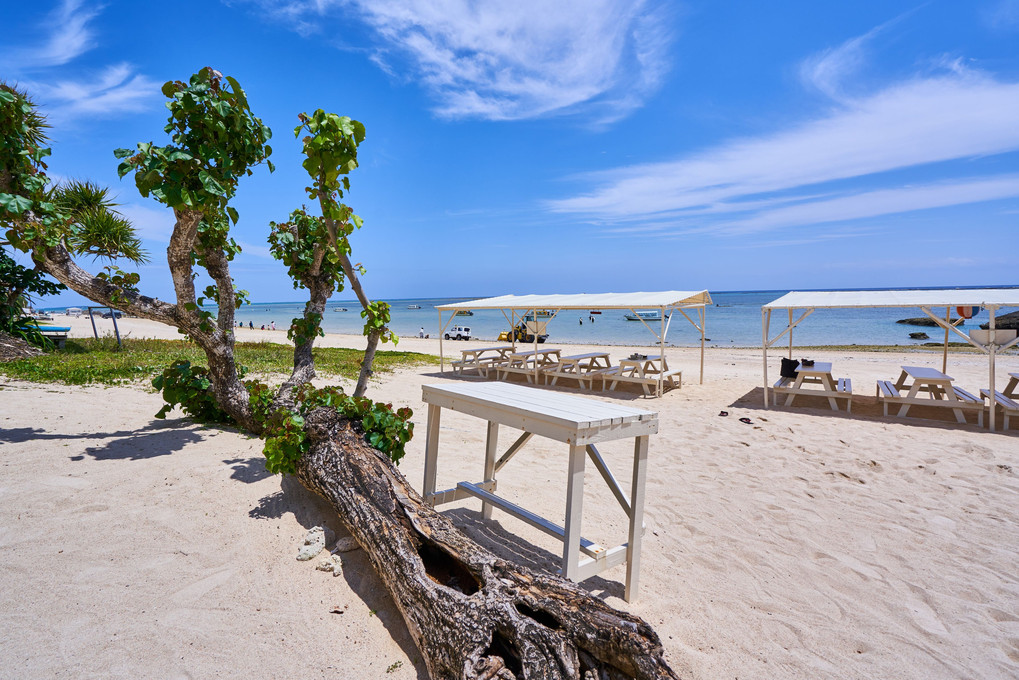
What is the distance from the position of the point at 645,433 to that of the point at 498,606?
1297 mm

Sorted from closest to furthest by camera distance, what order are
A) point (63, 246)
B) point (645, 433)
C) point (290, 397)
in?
point (645, 433) → point (63, 246) → point (290, 397)

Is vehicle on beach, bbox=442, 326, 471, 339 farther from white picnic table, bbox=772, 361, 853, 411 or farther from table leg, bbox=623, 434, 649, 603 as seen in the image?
table leg, bbox=623, 434, 649, 603

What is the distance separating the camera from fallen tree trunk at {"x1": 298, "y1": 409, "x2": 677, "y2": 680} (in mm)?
1974

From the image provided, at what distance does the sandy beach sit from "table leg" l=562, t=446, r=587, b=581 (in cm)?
56

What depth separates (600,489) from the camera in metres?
4.84

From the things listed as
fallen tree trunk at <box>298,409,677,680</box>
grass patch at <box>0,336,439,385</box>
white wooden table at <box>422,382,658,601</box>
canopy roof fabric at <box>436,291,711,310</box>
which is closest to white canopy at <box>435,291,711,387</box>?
canopy roof fabric at <box>436,291,711,310</box>

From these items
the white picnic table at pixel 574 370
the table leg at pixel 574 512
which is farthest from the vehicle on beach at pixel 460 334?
the table leg at pixel 574 512

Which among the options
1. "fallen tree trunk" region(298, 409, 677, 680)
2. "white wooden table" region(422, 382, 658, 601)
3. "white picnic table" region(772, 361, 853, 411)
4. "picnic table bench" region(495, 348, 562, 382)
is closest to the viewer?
"fallen tree trunk" region(298, 409, 677, 680)

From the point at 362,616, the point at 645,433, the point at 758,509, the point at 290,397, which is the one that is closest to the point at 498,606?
the point at 362,616

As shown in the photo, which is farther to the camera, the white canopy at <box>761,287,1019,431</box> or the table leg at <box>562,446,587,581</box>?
the white canopy at <box>761,287,1019,431</box>

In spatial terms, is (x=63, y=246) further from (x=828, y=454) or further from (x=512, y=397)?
(x=828, y=454)

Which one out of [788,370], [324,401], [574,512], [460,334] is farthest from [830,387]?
[460,334]

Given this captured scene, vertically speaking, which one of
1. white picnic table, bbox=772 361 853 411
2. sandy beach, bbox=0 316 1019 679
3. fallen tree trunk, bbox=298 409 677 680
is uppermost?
white picnic table, bbox=772 361 853 411

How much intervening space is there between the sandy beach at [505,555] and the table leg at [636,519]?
0.12 m
